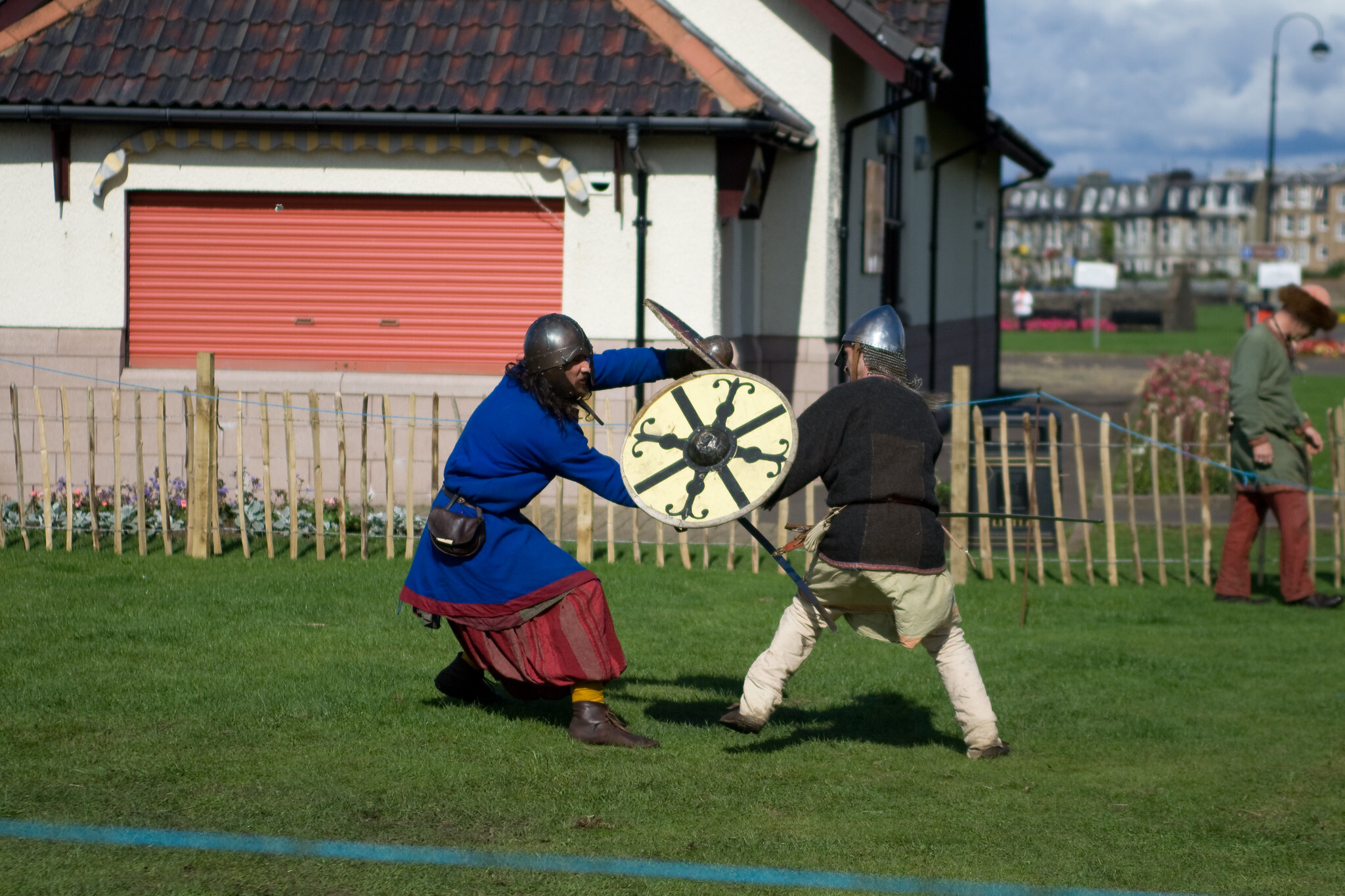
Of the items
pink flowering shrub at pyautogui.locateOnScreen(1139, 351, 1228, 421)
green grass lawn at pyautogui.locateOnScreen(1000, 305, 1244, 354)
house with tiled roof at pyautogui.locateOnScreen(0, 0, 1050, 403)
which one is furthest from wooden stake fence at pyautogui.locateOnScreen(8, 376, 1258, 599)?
green grass lawn at pyautogui.locateOnScreen(1000, 305, 1244, 354)

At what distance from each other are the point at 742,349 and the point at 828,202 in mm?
1627

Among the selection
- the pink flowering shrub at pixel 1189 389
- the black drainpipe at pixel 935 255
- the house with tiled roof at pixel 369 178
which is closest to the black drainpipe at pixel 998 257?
the black drainpipe at pixel 935 255

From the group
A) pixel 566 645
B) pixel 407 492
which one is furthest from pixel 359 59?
pixel 566 645

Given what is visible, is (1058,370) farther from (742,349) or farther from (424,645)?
(424,645)

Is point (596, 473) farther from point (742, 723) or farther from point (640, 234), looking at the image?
point (640, 234)

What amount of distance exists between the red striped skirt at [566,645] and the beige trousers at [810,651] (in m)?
0.52

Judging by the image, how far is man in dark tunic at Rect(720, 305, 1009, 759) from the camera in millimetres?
5473

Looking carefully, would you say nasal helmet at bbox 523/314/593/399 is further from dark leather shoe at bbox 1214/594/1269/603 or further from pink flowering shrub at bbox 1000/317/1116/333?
pink flowering shrub at bbox 1000/317/1116/333

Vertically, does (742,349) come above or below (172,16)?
below

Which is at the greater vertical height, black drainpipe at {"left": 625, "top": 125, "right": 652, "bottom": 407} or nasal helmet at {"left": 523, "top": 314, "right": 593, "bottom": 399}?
black drainpipe at {"left": 625, "top": 125, "right": 652, "bottom": 407}

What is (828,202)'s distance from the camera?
44.1ft

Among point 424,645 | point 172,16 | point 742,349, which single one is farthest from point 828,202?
point 424,645

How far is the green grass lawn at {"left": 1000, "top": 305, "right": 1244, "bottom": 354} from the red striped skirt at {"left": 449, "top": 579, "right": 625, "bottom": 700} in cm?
3127

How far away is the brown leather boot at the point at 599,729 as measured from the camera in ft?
18.7
